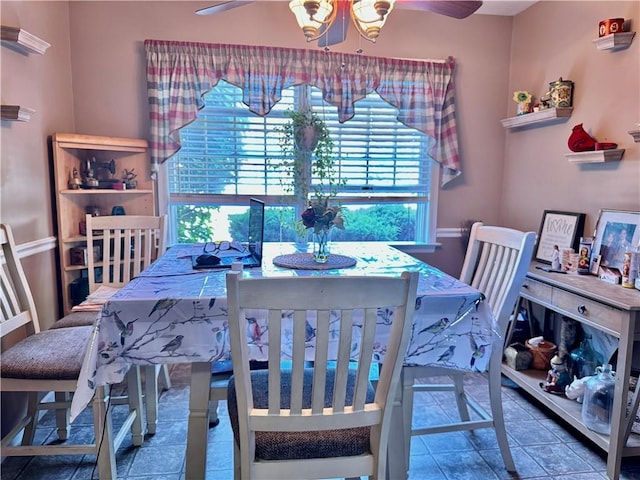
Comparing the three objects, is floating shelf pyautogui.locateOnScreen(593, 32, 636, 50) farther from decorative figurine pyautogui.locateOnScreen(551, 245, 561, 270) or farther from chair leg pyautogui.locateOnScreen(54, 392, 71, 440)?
chair leg pyautogui.locateOnScreen(54, 392, 71, 440)

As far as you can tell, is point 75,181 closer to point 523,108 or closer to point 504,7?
point 523,108

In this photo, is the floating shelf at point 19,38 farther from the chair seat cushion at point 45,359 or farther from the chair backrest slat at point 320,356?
the chair backrest slat at point 320,356

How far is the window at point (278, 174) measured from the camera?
10.3ft

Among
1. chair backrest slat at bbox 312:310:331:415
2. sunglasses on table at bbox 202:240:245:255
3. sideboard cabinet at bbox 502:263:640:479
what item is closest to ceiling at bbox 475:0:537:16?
sideboard cabinet at bbox 502:263:640:479

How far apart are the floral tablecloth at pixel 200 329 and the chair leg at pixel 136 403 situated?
549 millimetres

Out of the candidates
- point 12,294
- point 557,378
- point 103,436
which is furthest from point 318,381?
point 557,378

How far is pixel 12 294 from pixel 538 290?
2633mm

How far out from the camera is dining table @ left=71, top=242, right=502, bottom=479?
1.38 metres

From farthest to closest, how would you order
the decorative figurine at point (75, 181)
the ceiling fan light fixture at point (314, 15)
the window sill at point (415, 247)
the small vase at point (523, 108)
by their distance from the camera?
the window sill at point (415, 247), the small vase at point (523, 108), the decorative figurine at point (75, 181), the ceiling fan light fixture at point (314, 15)

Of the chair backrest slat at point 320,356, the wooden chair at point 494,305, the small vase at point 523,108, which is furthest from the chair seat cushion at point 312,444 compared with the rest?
the small vase at point 523,108

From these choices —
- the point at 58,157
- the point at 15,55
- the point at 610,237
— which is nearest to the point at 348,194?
the point at 610,237

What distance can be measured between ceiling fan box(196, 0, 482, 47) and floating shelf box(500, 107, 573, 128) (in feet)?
3.62

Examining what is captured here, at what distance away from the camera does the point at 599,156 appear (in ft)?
7.69

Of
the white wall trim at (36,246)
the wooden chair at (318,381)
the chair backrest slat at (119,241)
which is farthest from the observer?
the chair backrest slat at (119,241)
